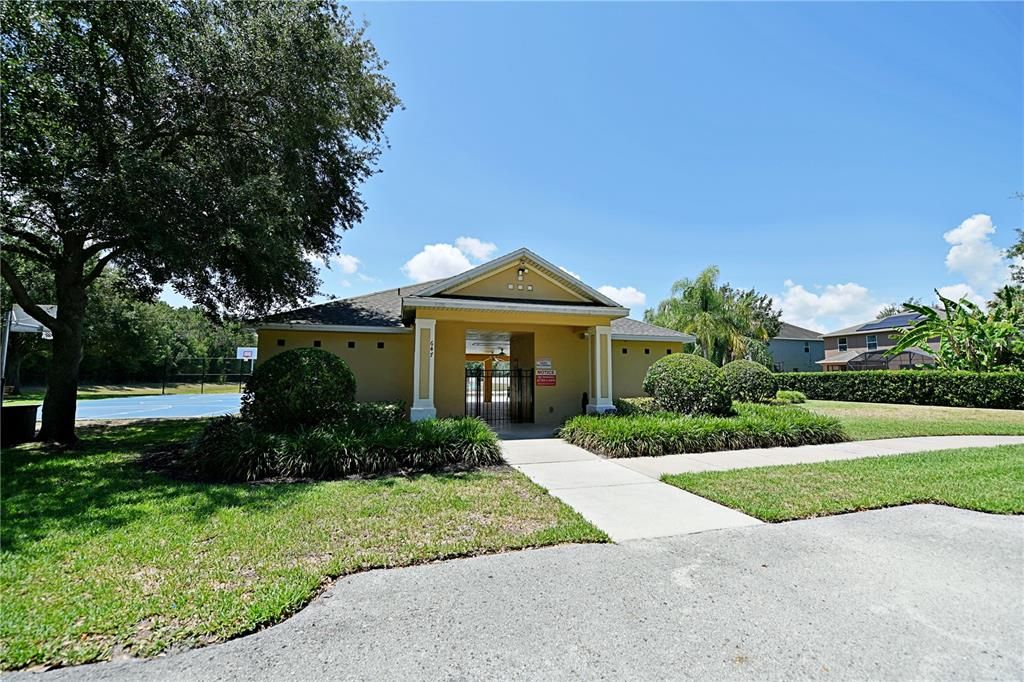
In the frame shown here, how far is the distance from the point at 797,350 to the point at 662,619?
50.7 metres

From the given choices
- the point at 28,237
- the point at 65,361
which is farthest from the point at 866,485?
the point at 28,237

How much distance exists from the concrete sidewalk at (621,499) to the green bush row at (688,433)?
2.27ft

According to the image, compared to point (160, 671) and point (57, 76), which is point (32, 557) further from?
point (57, 76)

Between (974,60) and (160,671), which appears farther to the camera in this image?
(974,60)

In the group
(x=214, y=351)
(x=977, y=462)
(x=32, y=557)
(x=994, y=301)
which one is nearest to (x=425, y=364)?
(x=32, y=557)

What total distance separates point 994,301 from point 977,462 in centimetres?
2395

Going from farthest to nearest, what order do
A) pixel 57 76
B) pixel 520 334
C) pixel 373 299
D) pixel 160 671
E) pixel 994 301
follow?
pixel 994 301
pixel 373 299
pixel 520 334
pixel 57 76
pixel 160 671

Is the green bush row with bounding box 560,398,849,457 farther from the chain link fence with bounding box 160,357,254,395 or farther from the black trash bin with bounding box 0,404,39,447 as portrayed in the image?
the chain link fence with bounding box 160,357,254,395

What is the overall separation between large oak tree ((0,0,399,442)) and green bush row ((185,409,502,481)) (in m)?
3.87

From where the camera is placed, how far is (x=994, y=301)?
2408 cm

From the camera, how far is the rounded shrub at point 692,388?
12.0 metres

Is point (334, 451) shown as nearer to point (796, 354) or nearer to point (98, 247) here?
point (98, 247)

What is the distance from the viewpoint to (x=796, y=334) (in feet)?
153

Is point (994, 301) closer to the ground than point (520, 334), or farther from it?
farther from it
